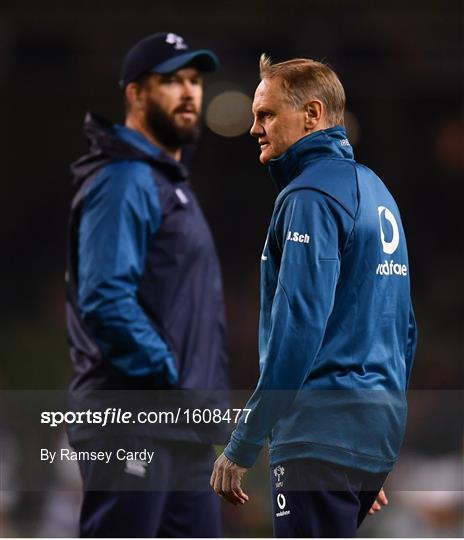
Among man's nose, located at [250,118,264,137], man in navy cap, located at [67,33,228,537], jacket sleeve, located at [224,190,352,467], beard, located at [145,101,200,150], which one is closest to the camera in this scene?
jacket sleeve, located at [224,190,352,467]

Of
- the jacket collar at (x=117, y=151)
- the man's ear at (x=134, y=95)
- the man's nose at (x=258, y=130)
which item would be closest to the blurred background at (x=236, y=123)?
the man's ear at (x=134, y=95)

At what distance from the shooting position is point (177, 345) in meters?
4.79

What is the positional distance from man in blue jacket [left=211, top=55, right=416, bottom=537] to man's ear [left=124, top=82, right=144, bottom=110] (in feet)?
5.47

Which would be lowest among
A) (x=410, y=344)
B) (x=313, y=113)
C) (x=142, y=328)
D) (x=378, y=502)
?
(x=378, y=502)

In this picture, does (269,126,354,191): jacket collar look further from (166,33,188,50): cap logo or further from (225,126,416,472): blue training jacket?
(166,33,188,50): cap logo

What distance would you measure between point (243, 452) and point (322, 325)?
39 centimetres

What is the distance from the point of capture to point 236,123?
1160 cm

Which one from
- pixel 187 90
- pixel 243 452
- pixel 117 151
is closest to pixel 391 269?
pixel 243 452

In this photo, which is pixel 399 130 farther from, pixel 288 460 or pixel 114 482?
pixel 288 460

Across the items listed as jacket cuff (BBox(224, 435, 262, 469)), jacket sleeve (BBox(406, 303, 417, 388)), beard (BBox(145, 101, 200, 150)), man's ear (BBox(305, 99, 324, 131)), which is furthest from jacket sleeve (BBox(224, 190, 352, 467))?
beard (BBox(145, 101, 200, 150))

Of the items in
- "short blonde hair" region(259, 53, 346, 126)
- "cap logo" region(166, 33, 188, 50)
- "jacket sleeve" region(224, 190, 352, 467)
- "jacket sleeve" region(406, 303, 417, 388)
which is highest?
"short blonde hair" region(259, 53, 346, 126)

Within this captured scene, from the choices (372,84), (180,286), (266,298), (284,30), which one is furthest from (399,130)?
(266,298)

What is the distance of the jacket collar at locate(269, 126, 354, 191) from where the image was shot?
11.6ft

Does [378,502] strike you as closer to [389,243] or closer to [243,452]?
[243,452]
